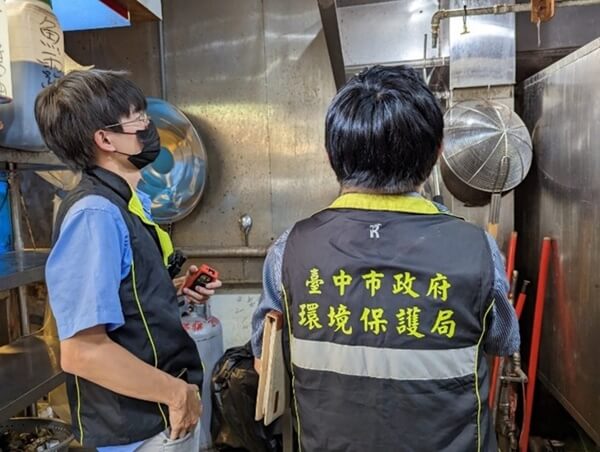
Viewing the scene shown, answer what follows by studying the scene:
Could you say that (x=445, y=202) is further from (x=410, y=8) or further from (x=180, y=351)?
(x=180, y=351)

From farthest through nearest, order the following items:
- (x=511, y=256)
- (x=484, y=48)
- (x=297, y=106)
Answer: (x=297, y=106)
(x=484, y=48)
(x=511, y=256)

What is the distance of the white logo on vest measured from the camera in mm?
872

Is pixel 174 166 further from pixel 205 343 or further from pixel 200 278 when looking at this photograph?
pixel 200 278

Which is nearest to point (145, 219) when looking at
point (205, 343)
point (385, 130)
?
point (385, 130)

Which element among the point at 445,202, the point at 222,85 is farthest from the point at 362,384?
the point at 222,85

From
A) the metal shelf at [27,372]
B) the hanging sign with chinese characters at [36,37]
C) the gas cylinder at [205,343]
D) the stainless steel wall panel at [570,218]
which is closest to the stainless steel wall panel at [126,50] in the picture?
the gas cylinder at [205,343]

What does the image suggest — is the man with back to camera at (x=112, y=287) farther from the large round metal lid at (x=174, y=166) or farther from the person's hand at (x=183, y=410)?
the large round metal lid at (x=174, y=166)

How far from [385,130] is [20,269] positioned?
117 centimetres

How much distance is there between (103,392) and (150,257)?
0.35 meters

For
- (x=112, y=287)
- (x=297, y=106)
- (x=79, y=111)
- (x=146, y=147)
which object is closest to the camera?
(x=112, y=287)

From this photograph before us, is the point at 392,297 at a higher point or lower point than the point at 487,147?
lower

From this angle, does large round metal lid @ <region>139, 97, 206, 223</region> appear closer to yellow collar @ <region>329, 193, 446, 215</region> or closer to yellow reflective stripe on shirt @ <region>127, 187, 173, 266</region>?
yellow reflective stripe on shirt @ <region>127, 187, 173, 266</region>

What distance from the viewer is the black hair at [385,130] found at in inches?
34.5

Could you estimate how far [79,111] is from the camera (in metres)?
1.05
